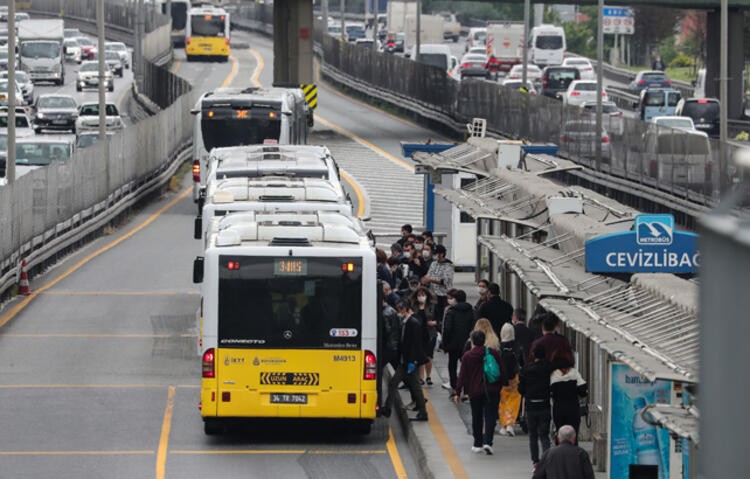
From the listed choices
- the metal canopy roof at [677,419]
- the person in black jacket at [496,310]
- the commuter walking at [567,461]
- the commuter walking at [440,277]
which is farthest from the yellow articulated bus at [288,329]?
the metal canopy roof at [677,419]

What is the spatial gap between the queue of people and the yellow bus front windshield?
78698 millimetres

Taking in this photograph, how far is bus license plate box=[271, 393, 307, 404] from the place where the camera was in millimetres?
17500

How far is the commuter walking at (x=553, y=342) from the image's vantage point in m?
15.1

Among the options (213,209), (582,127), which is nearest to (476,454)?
(213,209)

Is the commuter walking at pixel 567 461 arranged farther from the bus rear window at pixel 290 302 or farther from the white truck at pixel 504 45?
the white truck at pixel 504 45

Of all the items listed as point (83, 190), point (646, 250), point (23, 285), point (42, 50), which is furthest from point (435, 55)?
point (646, 250)

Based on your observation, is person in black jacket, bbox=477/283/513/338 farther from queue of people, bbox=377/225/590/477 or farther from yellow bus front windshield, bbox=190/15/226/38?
yellow bus front windshield, bbox=190/15/226/38

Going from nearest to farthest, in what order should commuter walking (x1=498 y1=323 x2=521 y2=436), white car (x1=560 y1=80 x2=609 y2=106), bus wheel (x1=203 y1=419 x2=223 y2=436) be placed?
commuter walking (x1=498 y1=323 x2=521 y2=436) < bus wheel (x1=203 y1=419 x2=223 y2=436) < white car (x1=560 y1=80 x2=609 y2=106)

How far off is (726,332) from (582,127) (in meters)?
45.7

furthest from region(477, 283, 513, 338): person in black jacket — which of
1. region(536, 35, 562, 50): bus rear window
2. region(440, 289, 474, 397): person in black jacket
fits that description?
region(536, 35, 562, 50): bus rear window

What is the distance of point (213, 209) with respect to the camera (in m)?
22.7

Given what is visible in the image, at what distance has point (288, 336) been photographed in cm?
1748

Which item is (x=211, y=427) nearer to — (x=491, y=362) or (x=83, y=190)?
(x=491, y=362)

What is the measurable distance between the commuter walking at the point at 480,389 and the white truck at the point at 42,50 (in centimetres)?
7695
